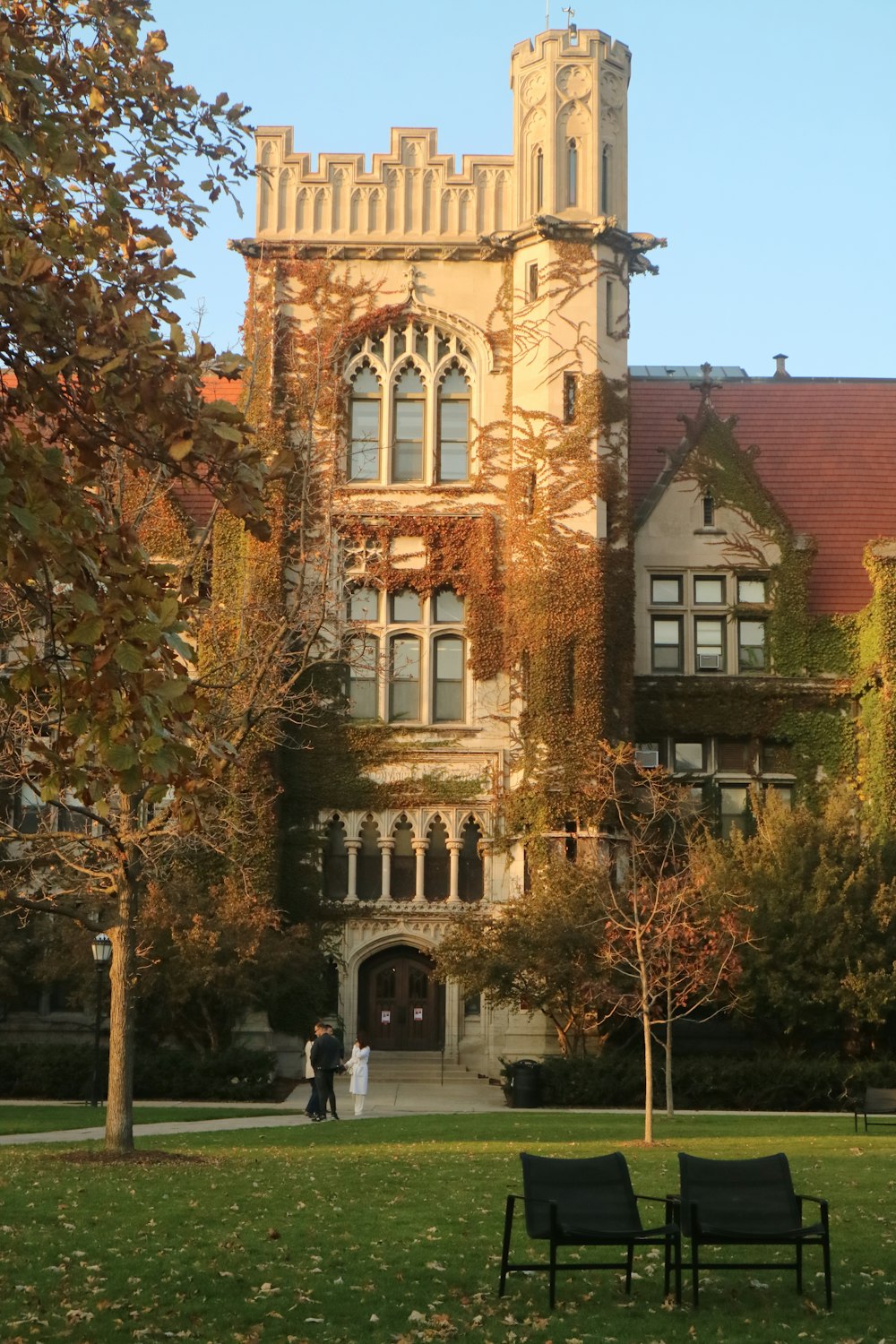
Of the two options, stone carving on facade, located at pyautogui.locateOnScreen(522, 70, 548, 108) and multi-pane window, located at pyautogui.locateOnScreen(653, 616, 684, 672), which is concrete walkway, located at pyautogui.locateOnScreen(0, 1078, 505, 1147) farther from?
stone carving on facade, located at pyautogui.locateOnScreen(522, 70, 548, 108)

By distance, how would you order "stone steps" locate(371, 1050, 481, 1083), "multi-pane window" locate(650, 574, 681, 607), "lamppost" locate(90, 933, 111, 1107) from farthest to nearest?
"multi-pane window" locate(650, 574, 681, 607)
"stone steps" locate(371, 1050, 481, 1083)
"lamppost" locate(90, 933, 111, 1107)

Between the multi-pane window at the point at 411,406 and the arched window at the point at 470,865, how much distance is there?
792cm

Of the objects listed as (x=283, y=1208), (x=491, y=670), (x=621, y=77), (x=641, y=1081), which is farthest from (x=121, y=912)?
(x=621, y=77)

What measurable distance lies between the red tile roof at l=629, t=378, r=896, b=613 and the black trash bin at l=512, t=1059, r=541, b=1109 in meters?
14.0

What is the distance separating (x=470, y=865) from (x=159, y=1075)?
8.73 m

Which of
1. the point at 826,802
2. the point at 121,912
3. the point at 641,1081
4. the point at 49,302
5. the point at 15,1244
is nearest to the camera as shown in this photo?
the point at 49,302

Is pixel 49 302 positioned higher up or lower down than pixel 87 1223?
higher up

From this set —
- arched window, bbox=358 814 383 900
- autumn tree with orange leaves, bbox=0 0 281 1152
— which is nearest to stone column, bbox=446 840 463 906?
arched window, bbox=358 814 383 900

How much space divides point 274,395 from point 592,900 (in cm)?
1376

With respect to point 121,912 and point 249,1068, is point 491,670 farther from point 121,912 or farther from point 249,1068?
point 121,912

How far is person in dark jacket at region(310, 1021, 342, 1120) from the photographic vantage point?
2578 cm

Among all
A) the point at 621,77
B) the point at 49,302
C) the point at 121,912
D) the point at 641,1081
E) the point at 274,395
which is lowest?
the point at 641,1081

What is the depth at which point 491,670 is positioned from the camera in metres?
36.9

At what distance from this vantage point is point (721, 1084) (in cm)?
3050
